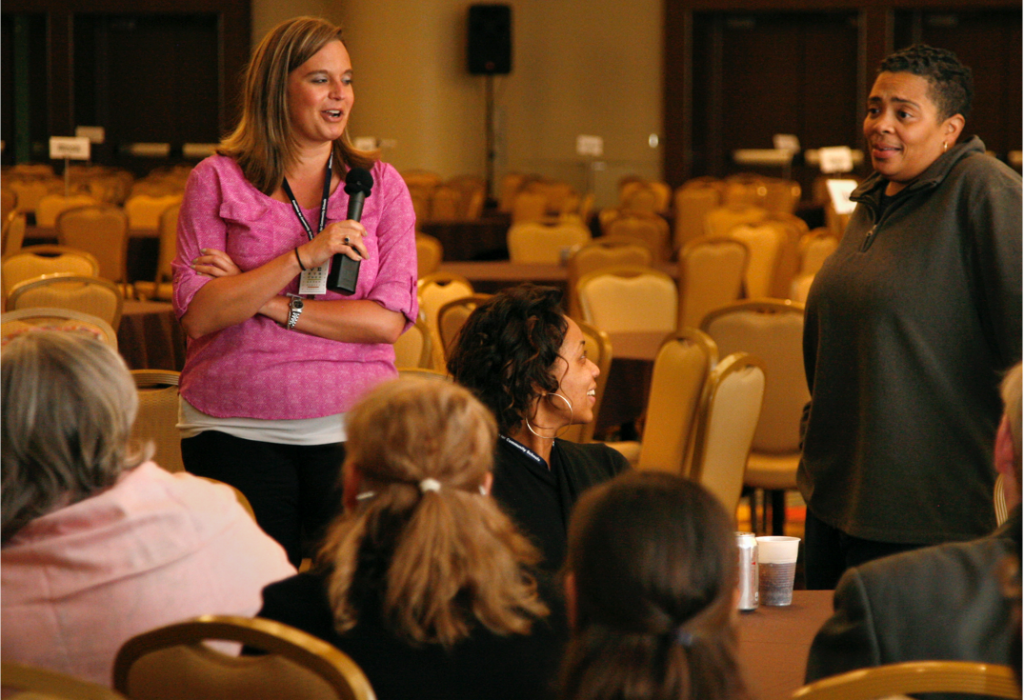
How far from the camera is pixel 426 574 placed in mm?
1380

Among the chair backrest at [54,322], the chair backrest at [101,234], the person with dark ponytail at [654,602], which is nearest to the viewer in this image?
the person with dark ponytail at [654,602]

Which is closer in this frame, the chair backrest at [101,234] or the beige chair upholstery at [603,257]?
the beige chair upholstery at [603,257]

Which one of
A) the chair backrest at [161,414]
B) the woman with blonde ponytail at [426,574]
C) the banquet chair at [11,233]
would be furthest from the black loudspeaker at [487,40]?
the woman with blonde ponytail at [426,574]

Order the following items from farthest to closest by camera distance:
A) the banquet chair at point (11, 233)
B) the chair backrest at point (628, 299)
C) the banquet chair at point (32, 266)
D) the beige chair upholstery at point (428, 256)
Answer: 1. the banquet chair at point (11, 233)
2. the beige chair upholstery at point (428, 256)
3. the banquet chair at point (32, 266)
4. the chair backrest at point (628, 299)

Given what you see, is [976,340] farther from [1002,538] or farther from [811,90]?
[811,90]

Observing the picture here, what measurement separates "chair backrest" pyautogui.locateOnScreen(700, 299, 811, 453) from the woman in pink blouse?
7.38ft

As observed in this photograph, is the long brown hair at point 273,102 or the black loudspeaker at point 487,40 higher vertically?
the black loudspeaker at point 487,40

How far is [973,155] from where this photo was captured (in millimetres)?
2404

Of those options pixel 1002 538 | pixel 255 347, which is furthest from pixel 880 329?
pixel 255 347

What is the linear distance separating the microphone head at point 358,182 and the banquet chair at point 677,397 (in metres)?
1.45

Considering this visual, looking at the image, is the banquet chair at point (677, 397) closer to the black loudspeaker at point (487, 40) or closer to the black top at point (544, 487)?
the black top at point (544, 487)

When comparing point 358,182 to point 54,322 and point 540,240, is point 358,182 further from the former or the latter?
point 540,240

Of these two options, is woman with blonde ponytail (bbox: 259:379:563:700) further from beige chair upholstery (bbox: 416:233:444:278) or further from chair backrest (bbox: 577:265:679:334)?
beige chair upholstery (bbox: 416:233:444:278)

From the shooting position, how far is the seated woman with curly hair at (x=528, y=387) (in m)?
2.25
